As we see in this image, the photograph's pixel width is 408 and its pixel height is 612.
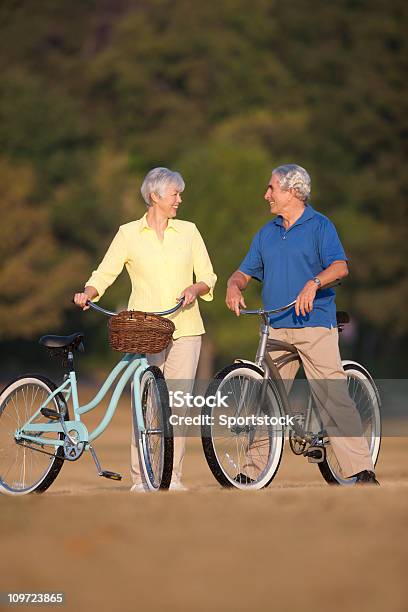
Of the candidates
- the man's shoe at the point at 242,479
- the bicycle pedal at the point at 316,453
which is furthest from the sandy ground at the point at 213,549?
the bicycle pedal at the point at 316,453

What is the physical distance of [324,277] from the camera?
8375 mm

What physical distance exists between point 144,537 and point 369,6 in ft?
232

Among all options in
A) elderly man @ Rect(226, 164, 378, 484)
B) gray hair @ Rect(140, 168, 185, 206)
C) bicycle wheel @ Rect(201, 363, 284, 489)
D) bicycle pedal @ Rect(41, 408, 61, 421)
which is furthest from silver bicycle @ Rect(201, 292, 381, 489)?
bicycle pedal @ Rect(41, 408, 61, 421)

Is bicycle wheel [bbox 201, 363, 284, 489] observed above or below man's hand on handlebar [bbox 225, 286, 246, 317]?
below

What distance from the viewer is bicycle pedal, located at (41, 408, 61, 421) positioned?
8.66 meters

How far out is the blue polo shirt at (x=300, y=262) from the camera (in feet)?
28.3

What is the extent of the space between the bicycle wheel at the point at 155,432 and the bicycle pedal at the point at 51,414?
0.44 meters

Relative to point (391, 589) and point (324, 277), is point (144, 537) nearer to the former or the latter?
point (391, 589)

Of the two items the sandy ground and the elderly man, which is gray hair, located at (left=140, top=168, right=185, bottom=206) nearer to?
the elderly man

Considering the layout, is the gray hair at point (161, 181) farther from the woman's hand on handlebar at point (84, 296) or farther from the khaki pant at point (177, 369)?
the khaki pant at point (177, 369)

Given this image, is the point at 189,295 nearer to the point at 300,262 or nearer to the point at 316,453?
the point at 300,262

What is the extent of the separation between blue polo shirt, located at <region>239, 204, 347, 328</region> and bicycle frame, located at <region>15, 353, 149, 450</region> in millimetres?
855

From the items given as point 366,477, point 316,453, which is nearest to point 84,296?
point 316,453

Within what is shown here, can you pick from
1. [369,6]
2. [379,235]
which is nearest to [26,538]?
[379,235]
